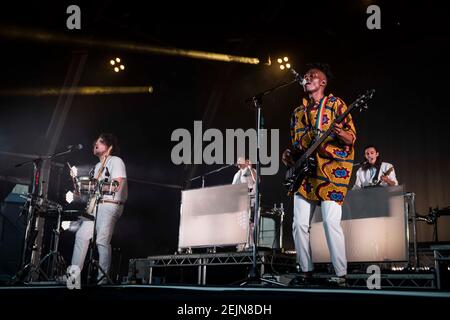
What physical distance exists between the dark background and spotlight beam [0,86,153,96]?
104 millimetres

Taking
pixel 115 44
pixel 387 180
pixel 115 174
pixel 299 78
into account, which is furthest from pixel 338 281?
pixel 115 44

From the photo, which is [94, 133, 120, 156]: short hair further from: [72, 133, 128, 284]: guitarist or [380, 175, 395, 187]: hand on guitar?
[380, 175, 395, 187]: hand on guitar

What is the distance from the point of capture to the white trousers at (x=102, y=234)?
5.62m

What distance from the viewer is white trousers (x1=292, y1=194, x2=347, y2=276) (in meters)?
3.81

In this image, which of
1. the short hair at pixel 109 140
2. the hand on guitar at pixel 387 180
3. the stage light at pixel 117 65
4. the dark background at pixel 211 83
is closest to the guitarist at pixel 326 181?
the short hair at pixel 109 140

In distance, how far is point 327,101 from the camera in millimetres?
4145

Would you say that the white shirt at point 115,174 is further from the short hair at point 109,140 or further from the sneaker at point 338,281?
the sneaker at point 338,281

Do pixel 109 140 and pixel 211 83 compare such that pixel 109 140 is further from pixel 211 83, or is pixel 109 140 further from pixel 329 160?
pixel 211 83

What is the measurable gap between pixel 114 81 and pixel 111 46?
795 millimetres

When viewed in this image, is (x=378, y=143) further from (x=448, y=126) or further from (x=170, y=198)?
(x=170, y=198)

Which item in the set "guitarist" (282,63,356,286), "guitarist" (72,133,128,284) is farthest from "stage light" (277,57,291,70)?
"guitarist" (282,63,356,286)

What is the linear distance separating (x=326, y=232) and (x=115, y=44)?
725 cm

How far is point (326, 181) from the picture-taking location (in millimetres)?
3945

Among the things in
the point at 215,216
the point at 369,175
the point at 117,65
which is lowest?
the point at 215,216
